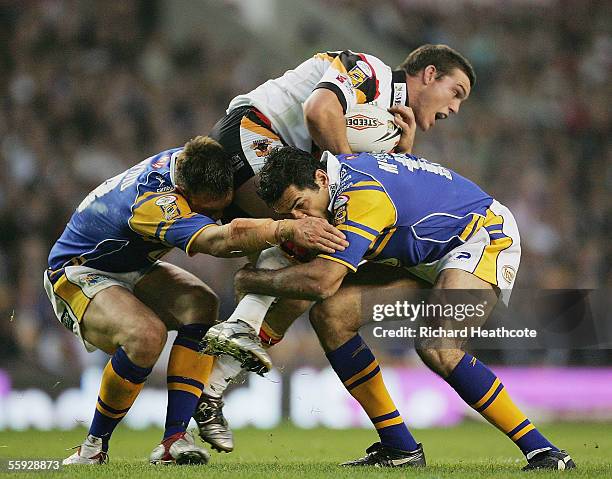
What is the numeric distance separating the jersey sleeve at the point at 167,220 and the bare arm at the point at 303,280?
383 mm

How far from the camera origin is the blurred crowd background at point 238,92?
12.0 meters

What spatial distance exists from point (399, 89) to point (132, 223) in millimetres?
1786

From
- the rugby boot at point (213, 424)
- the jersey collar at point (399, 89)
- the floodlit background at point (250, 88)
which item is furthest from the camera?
the floodlit background at point (250, 88)

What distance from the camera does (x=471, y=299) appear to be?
5566 mm

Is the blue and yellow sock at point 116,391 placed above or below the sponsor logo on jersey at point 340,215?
below

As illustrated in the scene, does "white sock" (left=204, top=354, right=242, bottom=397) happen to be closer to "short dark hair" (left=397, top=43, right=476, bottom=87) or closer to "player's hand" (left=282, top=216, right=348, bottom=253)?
"player's hand" (left=282, top=216, right=348, bottom=253)

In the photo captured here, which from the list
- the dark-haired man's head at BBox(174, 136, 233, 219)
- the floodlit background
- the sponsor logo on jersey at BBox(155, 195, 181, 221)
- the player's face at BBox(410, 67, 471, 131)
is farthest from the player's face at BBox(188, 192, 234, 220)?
the floodlit background

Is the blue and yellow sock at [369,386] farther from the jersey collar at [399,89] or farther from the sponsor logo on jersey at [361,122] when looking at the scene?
the jersey collar at [399,89]

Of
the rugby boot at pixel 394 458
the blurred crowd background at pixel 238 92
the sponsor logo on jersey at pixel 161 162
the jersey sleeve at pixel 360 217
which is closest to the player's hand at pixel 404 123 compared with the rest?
the jersey sleeve at pixel 360 217

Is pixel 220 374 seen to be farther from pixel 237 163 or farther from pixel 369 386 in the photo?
pixel 237 163

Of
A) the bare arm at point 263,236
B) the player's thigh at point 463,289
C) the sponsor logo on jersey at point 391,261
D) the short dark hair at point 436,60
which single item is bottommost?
the player's thigh at point 463,289

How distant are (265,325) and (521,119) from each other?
33.3 feet

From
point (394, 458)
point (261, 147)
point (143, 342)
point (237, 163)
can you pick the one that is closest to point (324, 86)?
point (261, 147)

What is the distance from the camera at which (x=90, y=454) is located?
586 cm
